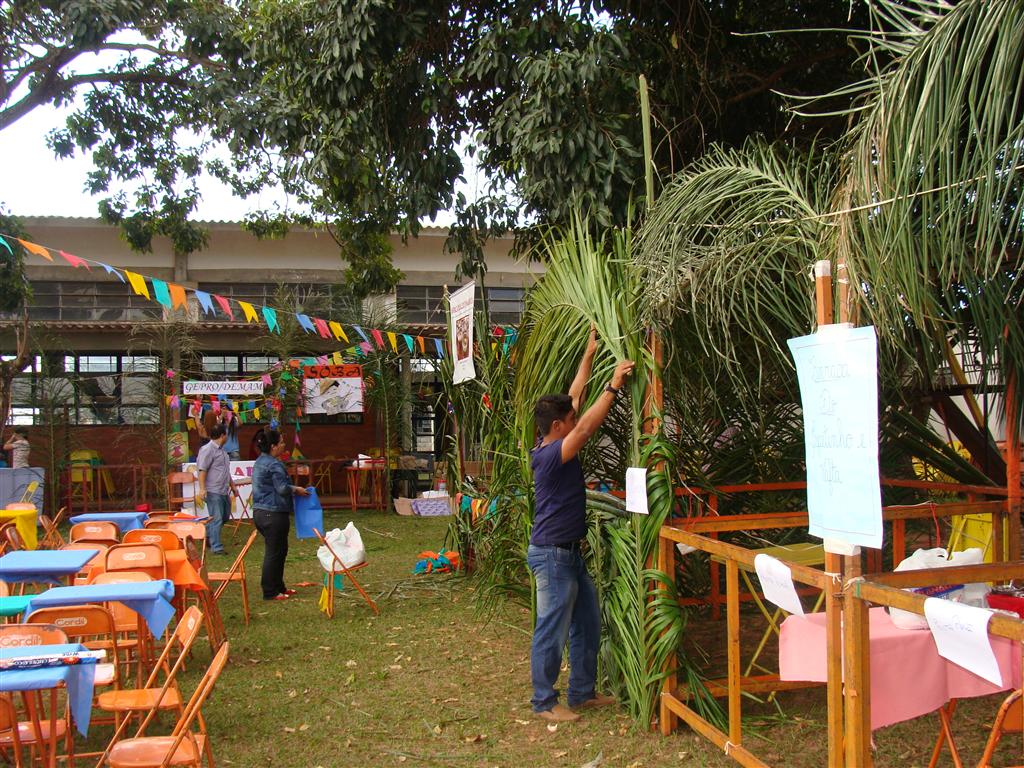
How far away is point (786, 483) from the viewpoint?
6203 millimetres

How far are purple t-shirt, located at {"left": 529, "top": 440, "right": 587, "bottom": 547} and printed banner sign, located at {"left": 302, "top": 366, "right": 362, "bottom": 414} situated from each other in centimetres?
1164

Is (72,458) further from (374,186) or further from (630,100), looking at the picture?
(630,100)

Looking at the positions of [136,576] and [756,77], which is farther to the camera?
[756,77]

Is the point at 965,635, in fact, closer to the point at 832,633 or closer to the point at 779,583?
the point at 832,633

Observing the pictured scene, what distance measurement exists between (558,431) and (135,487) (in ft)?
41.5

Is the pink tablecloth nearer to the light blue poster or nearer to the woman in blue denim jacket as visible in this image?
the light blue poster

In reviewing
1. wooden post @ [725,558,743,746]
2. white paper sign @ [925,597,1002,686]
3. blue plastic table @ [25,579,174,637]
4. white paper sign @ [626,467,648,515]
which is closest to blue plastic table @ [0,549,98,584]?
blue plastic table @ [25,579,174,637]

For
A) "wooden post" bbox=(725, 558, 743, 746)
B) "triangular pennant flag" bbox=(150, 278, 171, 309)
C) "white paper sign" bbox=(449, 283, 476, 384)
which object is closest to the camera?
"wooden post" bbox=(725, 558, 743, 746)

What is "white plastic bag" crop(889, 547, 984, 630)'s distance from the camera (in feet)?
11.4

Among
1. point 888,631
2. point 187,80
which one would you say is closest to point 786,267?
point 888,631

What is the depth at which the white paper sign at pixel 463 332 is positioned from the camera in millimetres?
7184

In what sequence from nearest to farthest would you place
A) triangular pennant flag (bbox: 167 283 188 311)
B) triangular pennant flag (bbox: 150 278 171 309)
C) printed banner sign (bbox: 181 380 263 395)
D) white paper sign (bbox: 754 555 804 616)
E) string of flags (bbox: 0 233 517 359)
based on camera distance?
1. white paper sign (bbox: 754 555 804 616)
2. string of flags (bbox: 0 233 517 359)
3. triangular pennant flag (bbox: 150 278 171 309)
4. triangular pennant flag (bbox: 167 283 188 311)
5. printed banner sign (bbox: 181 380 263 395)

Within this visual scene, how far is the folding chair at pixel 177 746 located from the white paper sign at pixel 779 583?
6.89 feet

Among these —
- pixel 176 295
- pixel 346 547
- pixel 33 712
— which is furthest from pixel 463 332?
pixel 176 295
